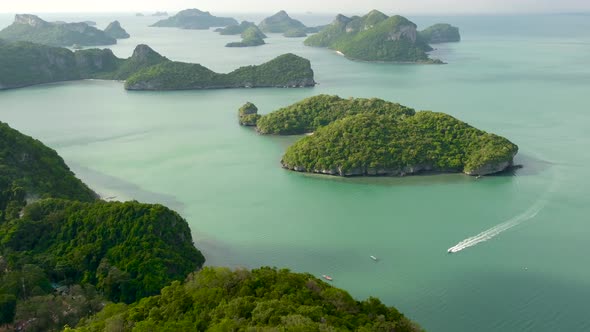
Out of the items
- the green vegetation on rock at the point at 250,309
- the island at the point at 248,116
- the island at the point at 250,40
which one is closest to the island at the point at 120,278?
the green vegetation on rock at the point at 250,309

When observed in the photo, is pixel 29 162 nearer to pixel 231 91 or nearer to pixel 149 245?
pixel 149 245

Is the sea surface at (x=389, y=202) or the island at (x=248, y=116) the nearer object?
the sea surface at (x=389, y=202)

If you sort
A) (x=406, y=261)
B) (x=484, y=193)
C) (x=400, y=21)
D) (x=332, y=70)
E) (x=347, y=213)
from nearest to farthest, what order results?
(x=406, y=261), (x=347, y=213), (x=484, y=193), (x=332, y=70), (x=400, y=21)

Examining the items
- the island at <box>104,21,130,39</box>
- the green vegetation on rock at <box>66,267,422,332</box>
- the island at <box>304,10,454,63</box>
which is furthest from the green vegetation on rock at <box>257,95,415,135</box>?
the island at <box>104,21,130,39</box>

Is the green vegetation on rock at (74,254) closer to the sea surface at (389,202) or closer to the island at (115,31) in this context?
the sea surface at (389,202)

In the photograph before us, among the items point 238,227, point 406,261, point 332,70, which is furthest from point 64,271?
point 332,70

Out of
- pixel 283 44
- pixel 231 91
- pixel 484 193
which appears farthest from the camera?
pixel 283 44

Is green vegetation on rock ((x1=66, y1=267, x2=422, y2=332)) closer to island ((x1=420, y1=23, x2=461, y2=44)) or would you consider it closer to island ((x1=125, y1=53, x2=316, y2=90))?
island ((x1=125, y1=53, x2=316, y2=90))
